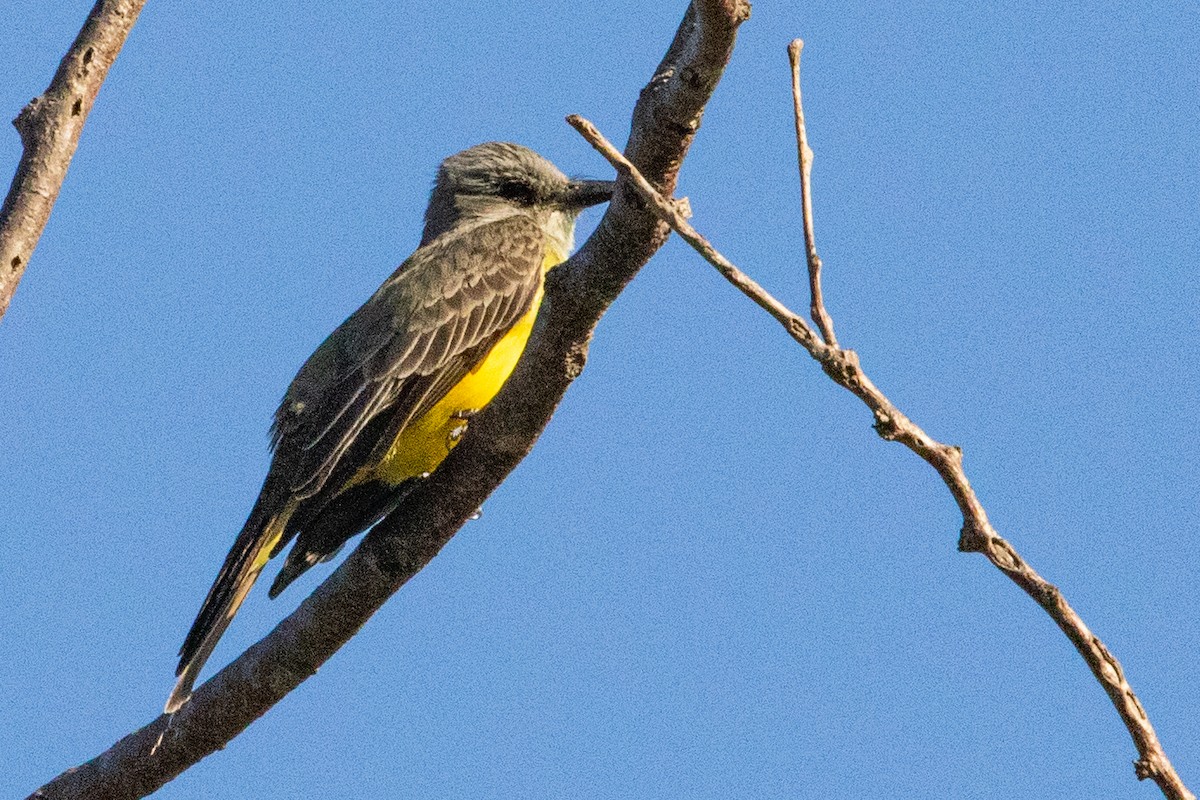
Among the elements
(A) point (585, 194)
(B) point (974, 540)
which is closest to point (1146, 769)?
(B) point (974, 540)

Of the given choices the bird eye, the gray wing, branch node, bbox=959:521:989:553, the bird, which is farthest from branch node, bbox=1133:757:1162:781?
the bird eye

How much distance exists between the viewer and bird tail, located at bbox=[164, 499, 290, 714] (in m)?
6.31

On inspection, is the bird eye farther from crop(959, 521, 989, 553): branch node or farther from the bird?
crop(959, 521, 989, 553): branch node

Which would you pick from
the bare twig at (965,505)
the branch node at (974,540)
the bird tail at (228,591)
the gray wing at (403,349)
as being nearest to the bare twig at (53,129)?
the bird tail at (228,591)

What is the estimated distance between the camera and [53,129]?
527cm

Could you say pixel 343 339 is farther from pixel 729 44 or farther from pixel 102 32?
pixel 729 44

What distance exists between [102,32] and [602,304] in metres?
2.04

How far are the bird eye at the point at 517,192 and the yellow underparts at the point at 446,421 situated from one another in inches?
57.4

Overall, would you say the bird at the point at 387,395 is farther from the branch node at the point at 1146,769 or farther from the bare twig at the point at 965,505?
the branch node at the point at 1146,769

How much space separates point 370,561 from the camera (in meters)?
5.86

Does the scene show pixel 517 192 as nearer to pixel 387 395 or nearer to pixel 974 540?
pixel 387 395

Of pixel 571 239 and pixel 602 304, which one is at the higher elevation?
pixel 571 239

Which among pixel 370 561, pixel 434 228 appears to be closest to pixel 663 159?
pixel 370 561

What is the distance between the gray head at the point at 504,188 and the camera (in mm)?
8781
